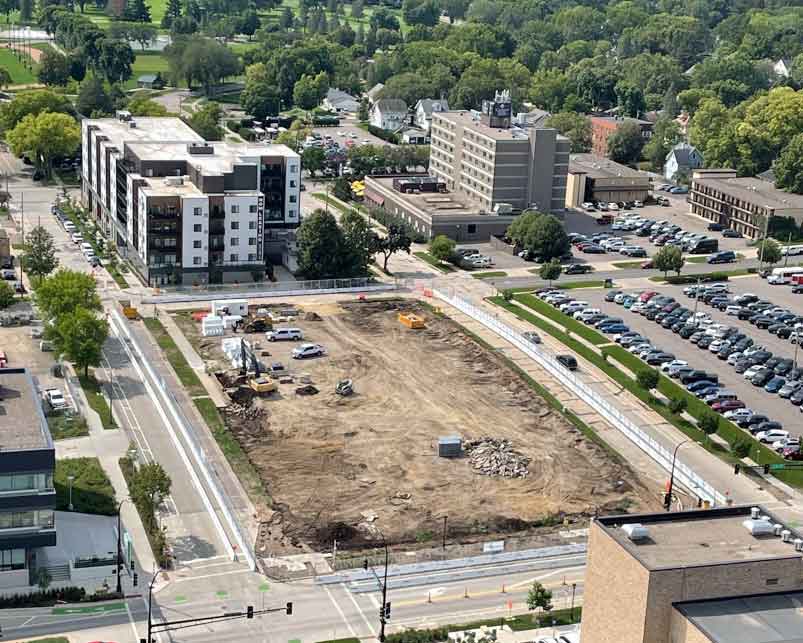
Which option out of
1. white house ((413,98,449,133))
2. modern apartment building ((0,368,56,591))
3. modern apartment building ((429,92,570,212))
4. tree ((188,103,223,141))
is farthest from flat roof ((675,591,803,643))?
white house ((413,98,449,133))

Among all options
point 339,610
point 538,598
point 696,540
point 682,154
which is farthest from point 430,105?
point 696,540

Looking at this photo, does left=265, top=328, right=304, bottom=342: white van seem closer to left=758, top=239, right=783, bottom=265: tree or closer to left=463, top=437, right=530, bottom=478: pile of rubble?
left=463, top=437, right=530, bottom=478: pile of rubble

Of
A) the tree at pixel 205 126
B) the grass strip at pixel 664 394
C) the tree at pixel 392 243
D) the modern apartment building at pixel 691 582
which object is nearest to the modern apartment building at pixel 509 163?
the tree at pixel 392 243

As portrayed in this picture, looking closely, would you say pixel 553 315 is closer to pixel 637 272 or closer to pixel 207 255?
pixel 637 272

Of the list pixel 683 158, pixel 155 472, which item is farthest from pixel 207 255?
pixel 683 158

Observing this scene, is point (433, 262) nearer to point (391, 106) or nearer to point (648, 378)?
point (648, 378)

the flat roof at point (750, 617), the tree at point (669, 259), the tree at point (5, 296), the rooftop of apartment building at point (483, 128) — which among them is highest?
the rooftop of apartment building at point (483, 128)

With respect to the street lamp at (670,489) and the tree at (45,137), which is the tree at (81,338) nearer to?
the street lamp at (670,489)
